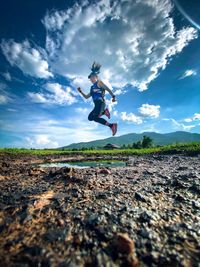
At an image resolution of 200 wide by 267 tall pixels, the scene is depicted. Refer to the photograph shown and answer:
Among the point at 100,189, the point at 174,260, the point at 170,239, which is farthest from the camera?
the point at 100,189

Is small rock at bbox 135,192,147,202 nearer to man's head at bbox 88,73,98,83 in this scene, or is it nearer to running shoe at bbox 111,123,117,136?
running shoe at bbox 111,123,117,136

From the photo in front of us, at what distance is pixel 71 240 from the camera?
3.27 meters

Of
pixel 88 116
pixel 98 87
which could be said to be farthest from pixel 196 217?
pixel 98 87

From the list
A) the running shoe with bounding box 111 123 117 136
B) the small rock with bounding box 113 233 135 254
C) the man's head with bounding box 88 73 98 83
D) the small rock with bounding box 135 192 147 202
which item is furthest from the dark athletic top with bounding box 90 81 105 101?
the small rock with bounding box 113 233 135 254

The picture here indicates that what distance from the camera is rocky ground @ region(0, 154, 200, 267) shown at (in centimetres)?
288

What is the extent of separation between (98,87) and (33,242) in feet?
30.7

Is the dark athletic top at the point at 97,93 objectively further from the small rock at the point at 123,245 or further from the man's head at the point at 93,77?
the small rock at the point at 123,245

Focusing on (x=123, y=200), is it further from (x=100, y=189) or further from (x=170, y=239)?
(x=170, y=239)

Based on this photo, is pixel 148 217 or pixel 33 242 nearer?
pixel 33 242

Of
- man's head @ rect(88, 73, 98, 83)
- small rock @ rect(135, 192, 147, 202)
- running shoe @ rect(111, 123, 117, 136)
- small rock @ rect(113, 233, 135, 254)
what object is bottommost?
small rock @ rect(113, 233, 135, 254)

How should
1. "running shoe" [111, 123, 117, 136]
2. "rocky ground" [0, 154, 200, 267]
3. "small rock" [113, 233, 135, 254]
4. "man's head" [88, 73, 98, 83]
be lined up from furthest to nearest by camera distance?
1. "running shoe" [111, 123, 117, 136]
2. "man's head" [88, 73, 98, 83]
3. "small rock" [113, 233, 135, 254]
4. "rocky ground" [0, 154, 200, 267]

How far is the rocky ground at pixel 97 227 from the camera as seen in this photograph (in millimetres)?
2875

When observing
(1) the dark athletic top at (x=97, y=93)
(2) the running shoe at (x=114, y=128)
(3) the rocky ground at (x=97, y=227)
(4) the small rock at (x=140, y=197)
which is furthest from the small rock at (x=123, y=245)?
(2) the running shoe at (x=114, y=128)

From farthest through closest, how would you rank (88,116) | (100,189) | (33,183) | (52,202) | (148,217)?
(88,116)
(33,183)
(100,189)
(52,202)
(148,217)
